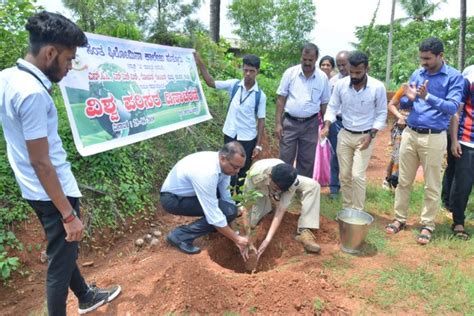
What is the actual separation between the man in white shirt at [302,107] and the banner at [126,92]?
1.27 m

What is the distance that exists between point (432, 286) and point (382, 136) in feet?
27.5

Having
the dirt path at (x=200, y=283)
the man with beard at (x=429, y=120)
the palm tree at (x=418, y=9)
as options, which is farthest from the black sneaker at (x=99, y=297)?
the palm tree at (x=418, y=9)

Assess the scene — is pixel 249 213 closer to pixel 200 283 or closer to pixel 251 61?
pixel 200 283

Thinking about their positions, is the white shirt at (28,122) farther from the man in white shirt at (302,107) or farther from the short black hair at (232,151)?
the man in white shirt at (302,107)

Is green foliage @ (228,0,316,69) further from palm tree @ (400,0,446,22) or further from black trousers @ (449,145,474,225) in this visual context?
black trousers @ (449,145,474,225)

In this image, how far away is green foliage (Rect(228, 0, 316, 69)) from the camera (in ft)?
71.7

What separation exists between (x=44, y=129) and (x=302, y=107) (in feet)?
10.8

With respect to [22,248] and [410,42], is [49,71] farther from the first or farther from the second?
[410,42]

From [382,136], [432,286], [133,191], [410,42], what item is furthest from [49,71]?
[410,42]

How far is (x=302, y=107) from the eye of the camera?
4.60 metres

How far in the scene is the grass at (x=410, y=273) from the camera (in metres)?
3.04

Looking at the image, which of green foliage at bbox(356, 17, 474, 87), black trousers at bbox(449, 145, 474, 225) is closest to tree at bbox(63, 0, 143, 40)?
black trousers at bbox(449, 145, 474, 225)

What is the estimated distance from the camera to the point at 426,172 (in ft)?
12.9

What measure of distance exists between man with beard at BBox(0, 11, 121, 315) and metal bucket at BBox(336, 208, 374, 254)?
2558 mm
